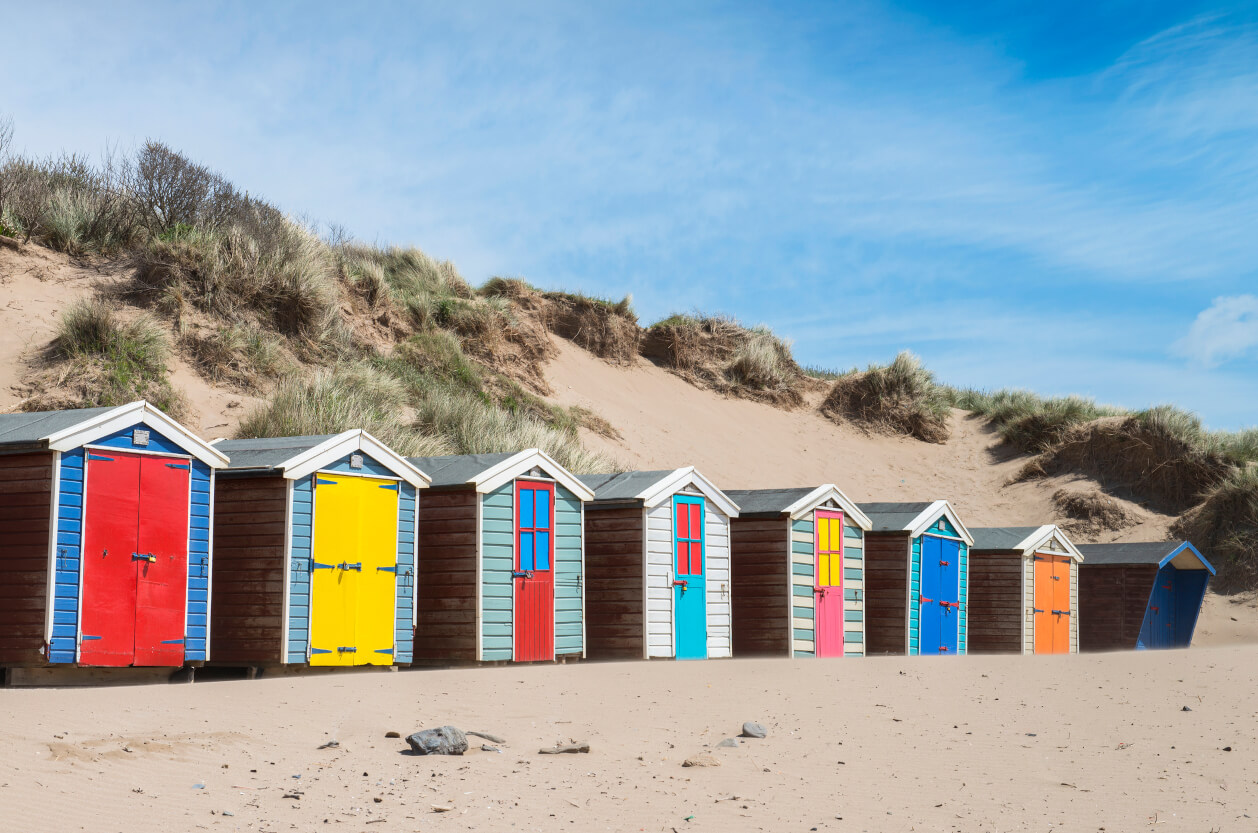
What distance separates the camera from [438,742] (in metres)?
8.72

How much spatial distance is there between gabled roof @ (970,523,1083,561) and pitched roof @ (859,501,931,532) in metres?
2.58

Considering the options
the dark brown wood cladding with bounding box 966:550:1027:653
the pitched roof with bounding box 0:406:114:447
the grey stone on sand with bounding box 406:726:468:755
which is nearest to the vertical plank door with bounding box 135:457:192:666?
the pitched roof with bounding box 0:406:114:447

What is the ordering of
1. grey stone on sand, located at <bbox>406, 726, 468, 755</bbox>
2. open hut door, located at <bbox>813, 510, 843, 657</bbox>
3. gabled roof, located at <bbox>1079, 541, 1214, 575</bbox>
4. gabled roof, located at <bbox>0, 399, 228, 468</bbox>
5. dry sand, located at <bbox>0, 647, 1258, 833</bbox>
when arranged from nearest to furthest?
dry sand, located at <bbox>0, 647, 1258, 833</bbox>, grey stone on sand, located at <bbox>406, 726, 468, 755</bbox>, gabled roof, located at <bbox>0, 399, 228, 468</bbox>, open hut door, located at <bbox>813, 510, 843, 657</bbox>, gabled roof, located at <bbox>1079, 541, 1214, 575</bbox>

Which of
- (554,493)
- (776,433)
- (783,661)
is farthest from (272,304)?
(776,433)

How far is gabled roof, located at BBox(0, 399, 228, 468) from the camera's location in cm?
1155

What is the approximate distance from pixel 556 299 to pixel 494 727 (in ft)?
89.9

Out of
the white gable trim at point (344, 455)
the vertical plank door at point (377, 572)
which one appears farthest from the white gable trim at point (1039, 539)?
the vertical plank door at point (377, 572)

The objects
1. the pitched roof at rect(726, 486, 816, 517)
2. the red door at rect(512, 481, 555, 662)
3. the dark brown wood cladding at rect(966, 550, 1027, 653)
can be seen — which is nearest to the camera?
the red door at rect(512, 481, 555, 662)

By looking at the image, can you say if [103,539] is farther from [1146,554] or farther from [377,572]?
[1146,554]

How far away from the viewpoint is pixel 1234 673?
1386 cm

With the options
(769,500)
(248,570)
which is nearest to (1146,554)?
(769,500)

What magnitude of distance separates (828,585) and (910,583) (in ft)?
6.05

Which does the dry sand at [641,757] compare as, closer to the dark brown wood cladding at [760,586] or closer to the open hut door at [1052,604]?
the dark brown wood cladding at [760,586]

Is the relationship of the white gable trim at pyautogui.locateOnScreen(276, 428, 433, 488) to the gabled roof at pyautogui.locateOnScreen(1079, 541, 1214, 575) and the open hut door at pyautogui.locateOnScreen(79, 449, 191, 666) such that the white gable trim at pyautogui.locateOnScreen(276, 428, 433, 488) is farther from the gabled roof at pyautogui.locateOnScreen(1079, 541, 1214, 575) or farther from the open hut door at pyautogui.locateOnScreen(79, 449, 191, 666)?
the gabled roof at pyautogui.locateOnScreen(1079, 541, 1214, 575)
